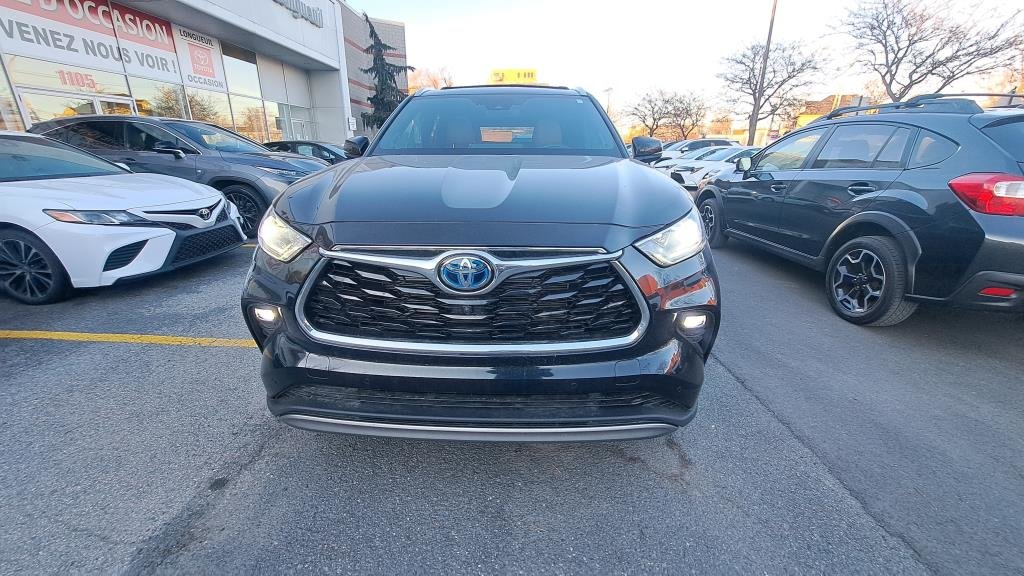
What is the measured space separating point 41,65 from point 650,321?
1441 centimetres

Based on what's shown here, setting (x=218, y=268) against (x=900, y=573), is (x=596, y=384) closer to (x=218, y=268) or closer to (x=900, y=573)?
(x=900, y=573)

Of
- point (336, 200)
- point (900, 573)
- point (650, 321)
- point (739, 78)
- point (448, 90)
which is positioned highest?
point (739, 78)

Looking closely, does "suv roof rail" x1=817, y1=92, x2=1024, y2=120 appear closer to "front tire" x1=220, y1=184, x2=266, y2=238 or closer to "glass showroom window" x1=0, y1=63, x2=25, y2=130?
"front tire" x1=220, y1=184, x2=266, y2=238

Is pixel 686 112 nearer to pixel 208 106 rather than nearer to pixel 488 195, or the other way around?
pixel 208 106

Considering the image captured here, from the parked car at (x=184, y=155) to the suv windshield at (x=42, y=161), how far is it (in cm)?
119

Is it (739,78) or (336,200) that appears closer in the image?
(336,200)

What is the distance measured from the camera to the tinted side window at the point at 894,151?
10.8 feet

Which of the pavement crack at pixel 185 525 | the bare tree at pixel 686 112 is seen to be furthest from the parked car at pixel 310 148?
the bare tree at pixel 686 112

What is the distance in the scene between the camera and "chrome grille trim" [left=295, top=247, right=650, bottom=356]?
1.41m

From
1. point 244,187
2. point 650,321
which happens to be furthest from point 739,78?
point 650,321

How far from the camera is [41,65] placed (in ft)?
31.0

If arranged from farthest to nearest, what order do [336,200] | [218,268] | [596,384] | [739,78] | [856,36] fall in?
1. [739,78]
2. [856,36]
3. [218,268]
4. [336,200]
5. [596,384]

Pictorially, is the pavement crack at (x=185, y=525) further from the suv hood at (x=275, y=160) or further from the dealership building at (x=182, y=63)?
the dealership building at (x=182, y=63)

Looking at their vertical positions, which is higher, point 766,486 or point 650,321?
point 650,321
